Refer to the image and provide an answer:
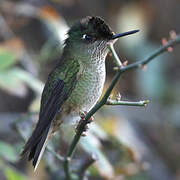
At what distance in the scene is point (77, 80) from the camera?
2.54 meters

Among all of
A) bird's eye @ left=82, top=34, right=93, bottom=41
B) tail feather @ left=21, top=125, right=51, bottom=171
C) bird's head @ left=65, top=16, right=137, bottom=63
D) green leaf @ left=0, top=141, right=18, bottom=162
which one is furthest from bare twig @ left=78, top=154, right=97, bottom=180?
bird's eye @ left=82, top=34, right=93, bottom=41

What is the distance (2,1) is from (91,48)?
1.63 metres

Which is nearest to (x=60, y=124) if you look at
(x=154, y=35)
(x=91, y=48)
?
(x=91, y=48)

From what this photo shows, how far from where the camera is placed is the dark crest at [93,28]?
2.40 meters

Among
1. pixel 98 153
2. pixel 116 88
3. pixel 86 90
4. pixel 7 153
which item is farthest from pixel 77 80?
pixel 116 88

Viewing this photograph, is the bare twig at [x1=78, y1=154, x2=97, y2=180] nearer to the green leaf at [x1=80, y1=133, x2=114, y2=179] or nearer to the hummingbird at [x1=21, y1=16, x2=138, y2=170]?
the green leaf at [x1=80, y1=133, x2=114, y2=179]

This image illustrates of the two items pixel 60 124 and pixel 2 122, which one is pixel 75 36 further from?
pixel 2 122

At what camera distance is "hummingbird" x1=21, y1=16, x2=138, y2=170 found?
241cm

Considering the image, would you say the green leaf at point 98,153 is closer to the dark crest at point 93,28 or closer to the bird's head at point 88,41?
the bird's head at point 88,41

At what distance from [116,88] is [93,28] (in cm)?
224

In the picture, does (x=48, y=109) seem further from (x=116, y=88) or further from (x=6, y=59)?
(x=116, y=88)

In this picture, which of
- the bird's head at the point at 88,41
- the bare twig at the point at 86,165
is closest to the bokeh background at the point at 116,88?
the bare twig at the point at 86,165

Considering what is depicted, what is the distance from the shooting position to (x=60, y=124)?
101 inches

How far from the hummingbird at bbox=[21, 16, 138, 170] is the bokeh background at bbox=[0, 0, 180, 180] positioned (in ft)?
0.72
